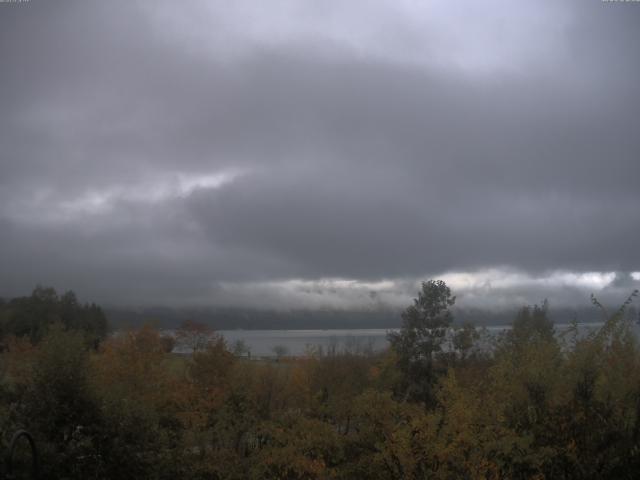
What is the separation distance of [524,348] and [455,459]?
664cm

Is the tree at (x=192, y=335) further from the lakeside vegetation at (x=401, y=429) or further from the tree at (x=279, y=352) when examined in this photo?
the lakeside vegetation at (x=401, y=429)

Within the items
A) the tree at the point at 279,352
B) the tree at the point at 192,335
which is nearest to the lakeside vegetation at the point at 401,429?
the tree at the point at 192,335

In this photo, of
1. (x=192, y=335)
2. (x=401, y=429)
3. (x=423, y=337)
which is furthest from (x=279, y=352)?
(x=401, y=429)

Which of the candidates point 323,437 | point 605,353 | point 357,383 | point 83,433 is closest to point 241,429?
point 323,437

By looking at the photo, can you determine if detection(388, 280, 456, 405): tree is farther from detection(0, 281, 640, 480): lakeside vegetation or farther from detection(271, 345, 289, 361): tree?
detection(0, 281, 640, 480): lakeside vegetation

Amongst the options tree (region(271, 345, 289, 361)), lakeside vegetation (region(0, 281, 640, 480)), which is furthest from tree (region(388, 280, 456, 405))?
lakeside vegetation (region(0, 281, 640, 480))

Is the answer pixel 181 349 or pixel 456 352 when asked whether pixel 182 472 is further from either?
pixel 181 349

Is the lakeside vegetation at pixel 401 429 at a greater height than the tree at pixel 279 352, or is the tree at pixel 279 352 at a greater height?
the lakeside vegetation at pixel 401 429

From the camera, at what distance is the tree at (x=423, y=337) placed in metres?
62.2

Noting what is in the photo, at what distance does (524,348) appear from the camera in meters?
24.5

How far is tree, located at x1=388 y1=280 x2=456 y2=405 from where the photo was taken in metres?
62.2

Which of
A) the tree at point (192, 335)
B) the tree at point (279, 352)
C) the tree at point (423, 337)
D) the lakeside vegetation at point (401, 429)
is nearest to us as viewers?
the lakeside vegetation at point (401, 429)

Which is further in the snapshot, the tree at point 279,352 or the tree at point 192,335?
the tree at point 279,352

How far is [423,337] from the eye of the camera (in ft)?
219
